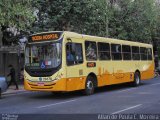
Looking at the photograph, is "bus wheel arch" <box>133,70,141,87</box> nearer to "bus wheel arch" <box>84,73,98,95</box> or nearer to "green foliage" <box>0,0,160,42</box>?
"green foliage" <box>0,0,160,42</box>

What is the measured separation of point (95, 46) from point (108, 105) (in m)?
6.00

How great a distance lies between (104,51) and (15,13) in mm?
5187

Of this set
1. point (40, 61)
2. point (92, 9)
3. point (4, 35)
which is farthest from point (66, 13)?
point (40, 61)

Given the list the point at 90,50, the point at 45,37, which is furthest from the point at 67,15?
the point at 45,37

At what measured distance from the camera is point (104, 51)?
22312 millimetres

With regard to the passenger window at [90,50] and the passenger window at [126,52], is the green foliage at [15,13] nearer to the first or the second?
the passenger window at [90,50]

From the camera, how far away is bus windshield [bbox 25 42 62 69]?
60.7 ft

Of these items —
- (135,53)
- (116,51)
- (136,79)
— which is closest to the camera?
(116,51)

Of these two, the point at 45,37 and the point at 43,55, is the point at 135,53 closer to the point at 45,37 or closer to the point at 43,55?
the point at 45,37

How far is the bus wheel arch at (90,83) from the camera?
66.4 feet

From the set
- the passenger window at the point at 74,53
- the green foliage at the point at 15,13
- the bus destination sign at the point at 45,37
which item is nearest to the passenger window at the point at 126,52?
the passenger window at the point at 74,53

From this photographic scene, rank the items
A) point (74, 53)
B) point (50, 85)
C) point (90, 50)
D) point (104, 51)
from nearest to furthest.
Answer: point (50, 85)
point (74, 53)
point (90, 50)
point (104, 51)

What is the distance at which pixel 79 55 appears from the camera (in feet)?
64.4

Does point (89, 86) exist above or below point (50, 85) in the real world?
below
